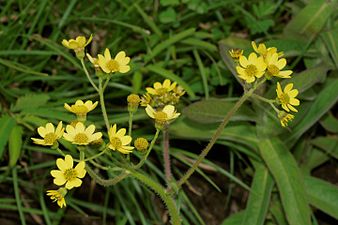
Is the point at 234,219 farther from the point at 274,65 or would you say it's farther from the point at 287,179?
the point at 274,65

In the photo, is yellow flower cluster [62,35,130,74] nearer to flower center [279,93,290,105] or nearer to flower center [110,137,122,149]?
flower center [110,137,122,149]

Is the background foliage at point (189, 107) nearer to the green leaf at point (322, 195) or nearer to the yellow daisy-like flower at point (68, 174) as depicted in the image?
the green leaf at point (322, 195)

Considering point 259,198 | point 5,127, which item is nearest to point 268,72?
point 259,198

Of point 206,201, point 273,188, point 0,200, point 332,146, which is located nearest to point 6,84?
point 0,200

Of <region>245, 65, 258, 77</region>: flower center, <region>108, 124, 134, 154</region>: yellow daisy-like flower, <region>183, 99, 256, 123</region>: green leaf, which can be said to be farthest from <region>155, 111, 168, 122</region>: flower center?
<region>183, 99, 256, 123</region>: green leaf

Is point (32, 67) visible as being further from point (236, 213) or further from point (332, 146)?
point (332, 146)

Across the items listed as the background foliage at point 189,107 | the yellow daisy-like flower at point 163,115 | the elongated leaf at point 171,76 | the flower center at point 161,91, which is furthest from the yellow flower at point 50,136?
the elongated leaf at point 171,76
